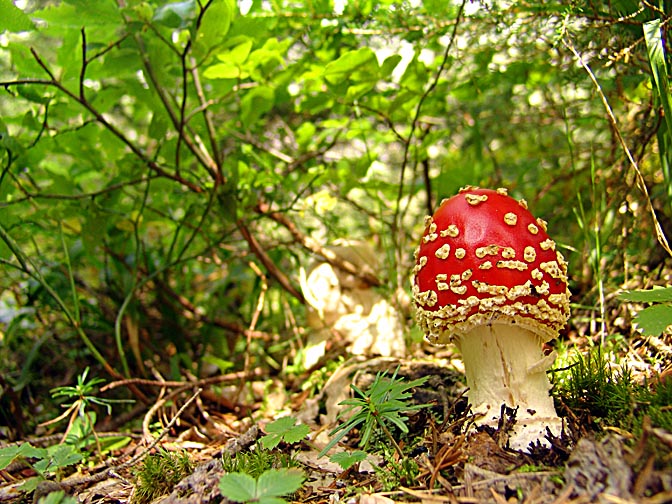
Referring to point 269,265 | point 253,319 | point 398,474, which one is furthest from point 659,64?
point 253,319

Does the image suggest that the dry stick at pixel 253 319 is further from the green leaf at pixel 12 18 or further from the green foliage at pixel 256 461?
the green leaf at pixel 12 18

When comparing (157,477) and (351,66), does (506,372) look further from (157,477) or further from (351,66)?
(351,66)

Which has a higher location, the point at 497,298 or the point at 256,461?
the point at 497,298

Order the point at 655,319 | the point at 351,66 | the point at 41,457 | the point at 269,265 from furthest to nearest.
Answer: the point at 269,265, the point at 351,66, the point at 41,457, the point at 655,319

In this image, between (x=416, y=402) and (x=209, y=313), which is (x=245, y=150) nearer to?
(x=209, y=313)

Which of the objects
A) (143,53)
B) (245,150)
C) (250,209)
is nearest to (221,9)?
(143,53)
